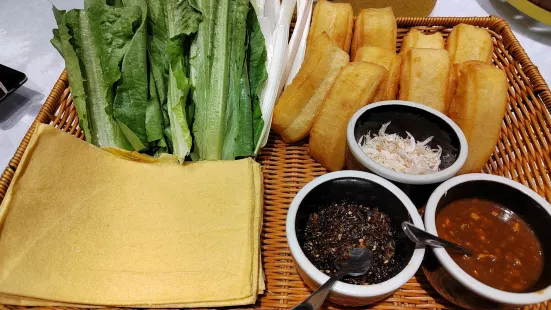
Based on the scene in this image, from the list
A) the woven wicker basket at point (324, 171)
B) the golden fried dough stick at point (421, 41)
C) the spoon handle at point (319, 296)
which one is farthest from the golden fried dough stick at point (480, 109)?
the spoon handle at point (319, 296)

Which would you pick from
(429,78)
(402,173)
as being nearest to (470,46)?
(429,78)

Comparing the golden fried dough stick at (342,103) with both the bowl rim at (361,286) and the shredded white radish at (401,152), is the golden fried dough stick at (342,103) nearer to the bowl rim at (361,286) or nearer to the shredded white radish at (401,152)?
the shredded white radish at (401,152)

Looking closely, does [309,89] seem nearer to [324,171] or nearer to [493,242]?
[324,171]

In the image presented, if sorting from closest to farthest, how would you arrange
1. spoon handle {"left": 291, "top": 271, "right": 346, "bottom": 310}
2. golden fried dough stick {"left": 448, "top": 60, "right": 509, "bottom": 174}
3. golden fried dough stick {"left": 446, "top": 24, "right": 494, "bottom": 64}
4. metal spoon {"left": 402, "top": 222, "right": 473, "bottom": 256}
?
spoon handle {"left": 291, "top": 271, "right": 346, "bottom": 310} < metal spoon {"left": 402, "top": 222, "right": 473, "bottom": 256} < golden fried dough stick {"left": 448, "top": 60, "right": 509, "bottom": 174} < golden fried dough stick {"left": 446, "top": 24, "right": 494, "bottom": 64}

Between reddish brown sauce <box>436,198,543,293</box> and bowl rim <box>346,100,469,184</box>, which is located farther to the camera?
bowl rim <box>346,100,469,184</box>

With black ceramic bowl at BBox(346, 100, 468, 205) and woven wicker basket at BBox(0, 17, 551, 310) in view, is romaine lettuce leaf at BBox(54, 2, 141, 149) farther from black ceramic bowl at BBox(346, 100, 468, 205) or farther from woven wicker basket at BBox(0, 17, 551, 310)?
black ceramic bowl at BBox(346, 100, 468, 205)

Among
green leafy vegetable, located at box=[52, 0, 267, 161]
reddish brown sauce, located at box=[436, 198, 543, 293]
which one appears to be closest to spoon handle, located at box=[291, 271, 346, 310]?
reddish brown sauce, located at box=[436, 198, 543, 293]

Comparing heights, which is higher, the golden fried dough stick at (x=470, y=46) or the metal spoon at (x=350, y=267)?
the golden fried dough stick at (x=470, y=46)
